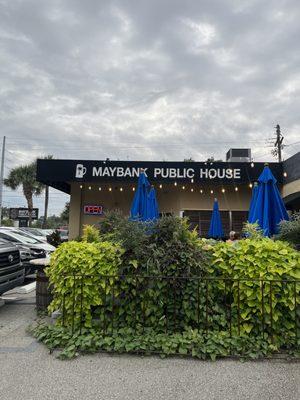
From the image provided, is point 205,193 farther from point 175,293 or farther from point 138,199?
point 175,293

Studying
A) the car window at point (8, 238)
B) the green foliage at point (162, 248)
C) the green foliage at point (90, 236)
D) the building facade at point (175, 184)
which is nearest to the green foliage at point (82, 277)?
the green foliage at point (162, 248)

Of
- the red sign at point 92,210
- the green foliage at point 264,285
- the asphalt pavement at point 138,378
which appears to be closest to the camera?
the asphalt pavement at point 138,378

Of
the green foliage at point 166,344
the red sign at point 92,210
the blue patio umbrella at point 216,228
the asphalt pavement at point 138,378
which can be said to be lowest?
the asphalt pavement at point 138,378

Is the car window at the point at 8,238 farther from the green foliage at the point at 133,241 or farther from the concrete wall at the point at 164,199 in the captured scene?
the green foliage at the point at 133,241

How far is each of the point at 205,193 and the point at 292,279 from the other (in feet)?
48.4

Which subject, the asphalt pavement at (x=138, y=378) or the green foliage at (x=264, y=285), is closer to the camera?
the asphalt pavement at (x=138, y=378)

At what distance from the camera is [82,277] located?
4352mm

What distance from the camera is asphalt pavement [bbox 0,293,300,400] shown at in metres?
3.02

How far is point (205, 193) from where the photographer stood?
1875cm

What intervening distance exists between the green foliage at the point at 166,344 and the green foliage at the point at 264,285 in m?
0.22

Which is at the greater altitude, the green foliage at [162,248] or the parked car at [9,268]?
the green foliage at [162,248]

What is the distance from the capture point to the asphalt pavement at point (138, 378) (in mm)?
3021

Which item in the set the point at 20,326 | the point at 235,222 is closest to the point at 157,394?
the point at 20,326

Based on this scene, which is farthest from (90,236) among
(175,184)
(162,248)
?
(175,184)
